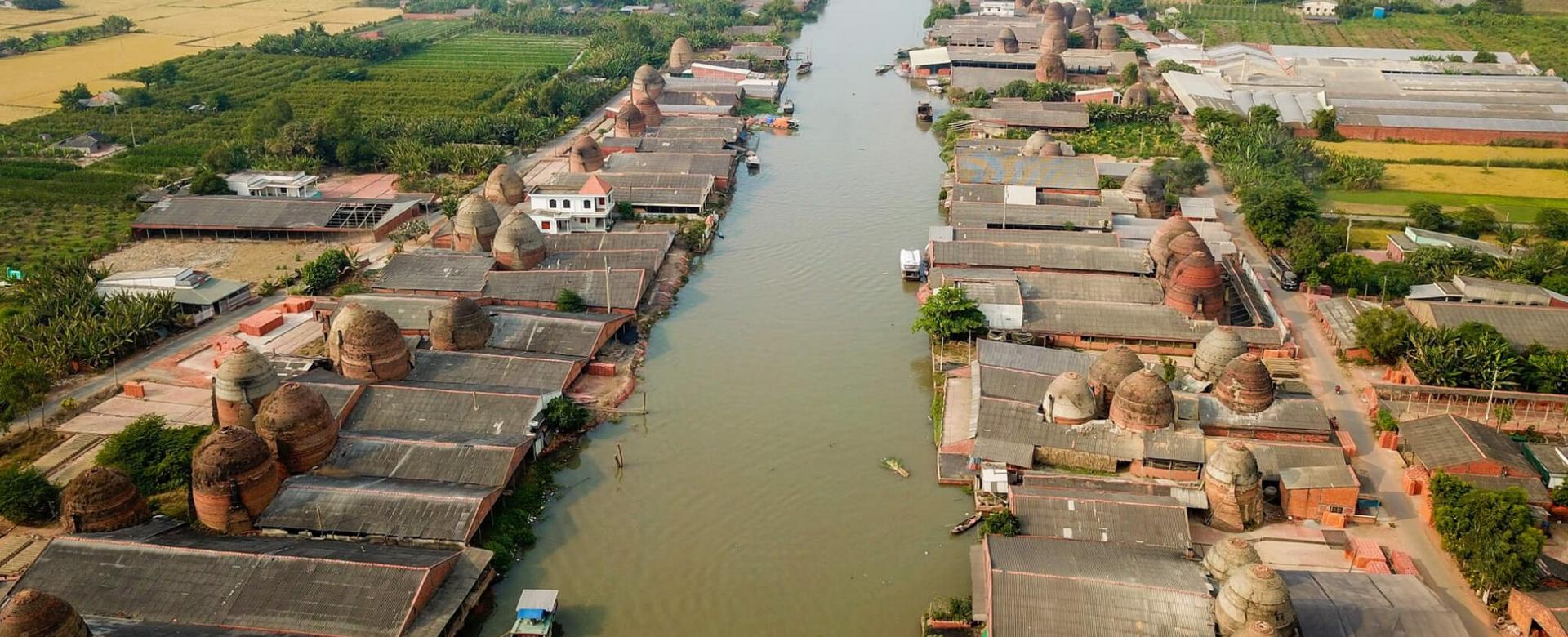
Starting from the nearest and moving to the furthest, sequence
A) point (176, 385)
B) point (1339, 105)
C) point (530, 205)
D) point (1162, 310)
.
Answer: point (176, 385)
point (1162, 310)
point (530, 205)
point (1339, 105)

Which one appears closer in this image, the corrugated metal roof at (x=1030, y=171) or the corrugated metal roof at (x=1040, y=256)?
the corrugated metal roof at (x=1040, y=256)

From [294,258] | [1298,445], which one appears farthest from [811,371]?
[294,258]

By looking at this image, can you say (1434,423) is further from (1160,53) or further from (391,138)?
(1160,53)

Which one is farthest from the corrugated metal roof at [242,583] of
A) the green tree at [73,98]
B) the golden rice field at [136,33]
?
the golden rice field at [136,33]

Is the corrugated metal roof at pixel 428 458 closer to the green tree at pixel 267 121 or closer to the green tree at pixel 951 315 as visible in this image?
the green tree at pixel 951 315

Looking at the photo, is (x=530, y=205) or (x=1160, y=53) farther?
(x=1160, y=53)

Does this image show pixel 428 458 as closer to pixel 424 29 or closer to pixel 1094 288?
pixel 1094 288
